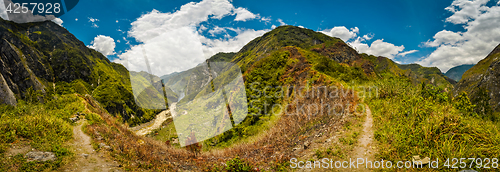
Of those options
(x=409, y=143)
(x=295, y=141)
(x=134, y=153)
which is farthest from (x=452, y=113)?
(x=134, y=153)

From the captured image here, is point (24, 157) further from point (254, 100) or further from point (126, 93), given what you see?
point (126, 93)

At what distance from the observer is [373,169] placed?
6.10 metres

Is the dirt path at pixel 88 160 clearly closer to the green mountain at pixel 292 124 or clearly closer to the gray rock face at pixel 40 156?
the green mountain at pixel 292 124

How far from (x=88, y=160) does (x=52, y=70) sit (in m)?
171

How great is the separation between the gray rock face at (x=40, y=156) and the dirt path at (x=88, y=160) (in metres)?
0.66

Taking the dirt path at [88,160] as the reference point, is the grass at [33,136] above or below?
above

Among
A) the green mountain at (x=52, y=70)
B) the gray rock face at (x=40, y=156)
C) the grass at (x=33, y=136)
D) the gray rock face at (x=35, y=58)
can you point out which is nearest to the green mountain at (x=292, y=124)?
the grass at (x=33, y=136)

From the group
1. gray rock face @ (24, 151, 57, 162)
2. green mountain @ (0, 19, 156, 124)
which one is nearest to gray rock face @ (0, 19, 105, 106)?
green mountain @ (0, 19, 156, 124)

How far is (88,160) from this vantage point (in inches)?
263

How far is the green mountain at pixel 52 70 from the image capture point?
86625 millimetres
